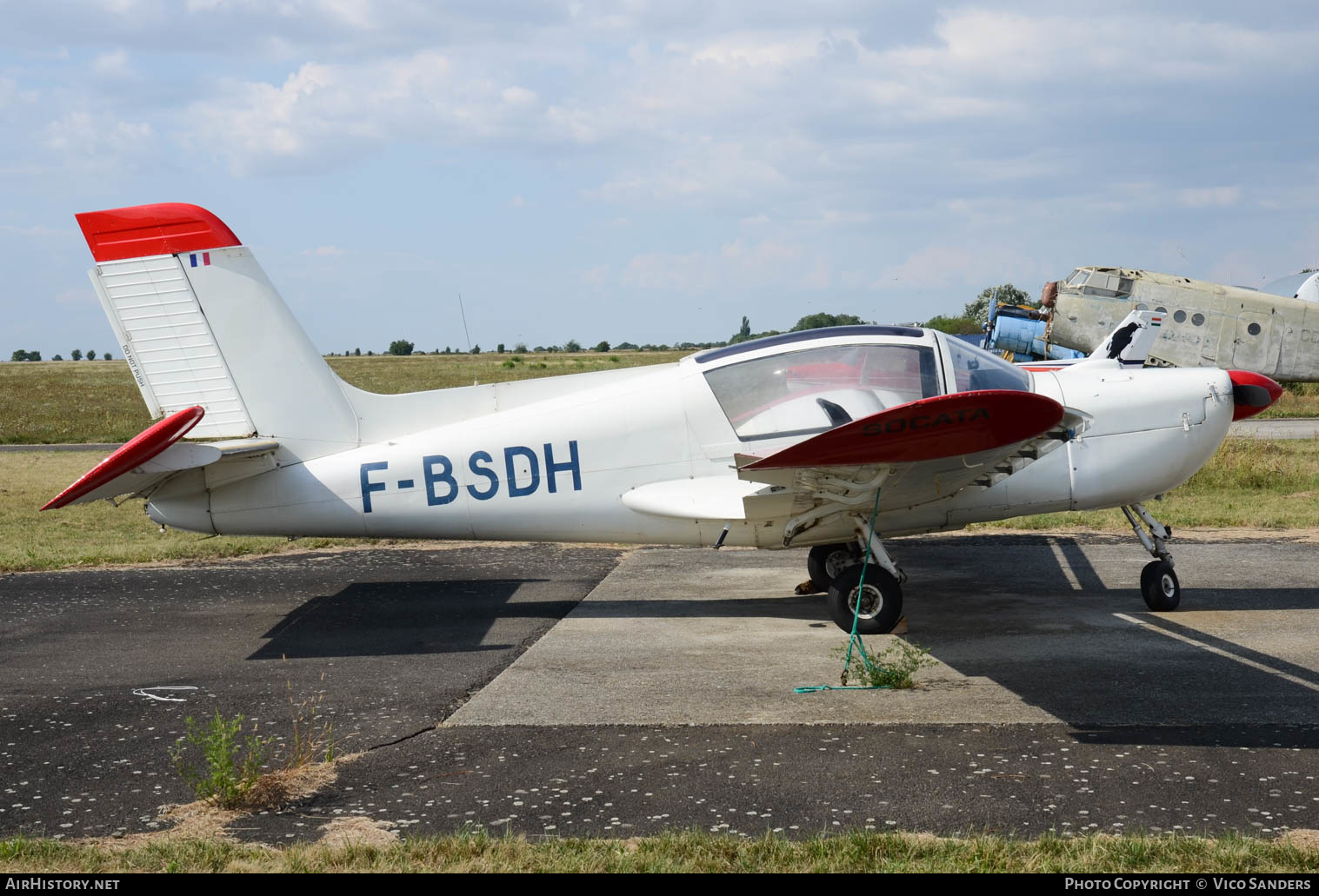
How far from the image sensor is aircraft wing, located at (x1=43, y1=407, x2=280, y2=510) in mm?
7340

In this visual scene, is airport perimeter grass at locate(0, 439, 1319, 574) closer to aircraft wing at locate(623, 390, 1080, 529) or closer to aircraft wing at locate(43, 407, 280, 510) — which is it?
aircraft wing at locate(43, 407, 280, 510)

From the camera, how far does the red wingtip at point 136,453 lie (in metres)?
7.17

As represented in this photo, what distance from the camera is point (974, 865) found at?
13.0ft

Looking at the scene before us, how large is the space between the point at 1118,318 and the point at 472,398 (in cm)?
1596

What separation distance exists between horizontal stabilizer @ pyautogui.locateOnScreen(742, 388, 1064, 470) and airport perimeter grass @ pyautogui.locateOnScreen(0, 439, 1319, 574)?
707 centimetres

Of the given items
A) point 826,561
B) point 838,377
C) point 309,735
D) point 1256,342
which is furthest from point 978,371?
point 1256,342

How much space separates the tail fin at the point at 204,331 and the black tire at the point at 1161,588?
21.4ft

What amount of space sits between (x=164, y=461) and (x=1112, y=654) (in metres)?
6.89

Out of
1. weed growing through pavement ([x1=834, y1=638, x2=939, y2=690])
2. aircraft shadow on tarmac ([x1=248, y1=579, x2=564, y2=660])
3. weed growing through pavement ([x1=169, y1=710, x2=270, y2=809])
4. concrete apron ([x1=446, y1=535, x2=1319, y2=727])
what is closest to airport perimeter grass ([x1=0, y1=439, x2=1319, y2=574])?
concrete apron ([x1=446, y1=535, x2=1319, y2=727])

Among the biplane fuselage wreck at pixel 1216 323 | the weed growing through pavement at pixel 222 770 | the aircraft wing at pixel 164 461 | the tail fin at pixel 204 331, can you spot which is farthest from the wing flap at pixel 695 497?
the biplane fuselage wreck at pixel 1216 323

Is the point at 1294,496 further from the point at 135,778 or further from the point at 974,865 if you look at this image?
the point at 135,778

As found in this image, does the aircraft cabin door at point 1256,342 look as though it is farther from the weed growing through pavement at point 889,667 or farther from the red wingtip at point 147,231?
the red wingtip at point 147,231

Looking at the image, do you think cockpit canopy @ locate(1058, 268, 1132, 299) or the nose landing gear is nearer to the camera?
the nose landing gear
